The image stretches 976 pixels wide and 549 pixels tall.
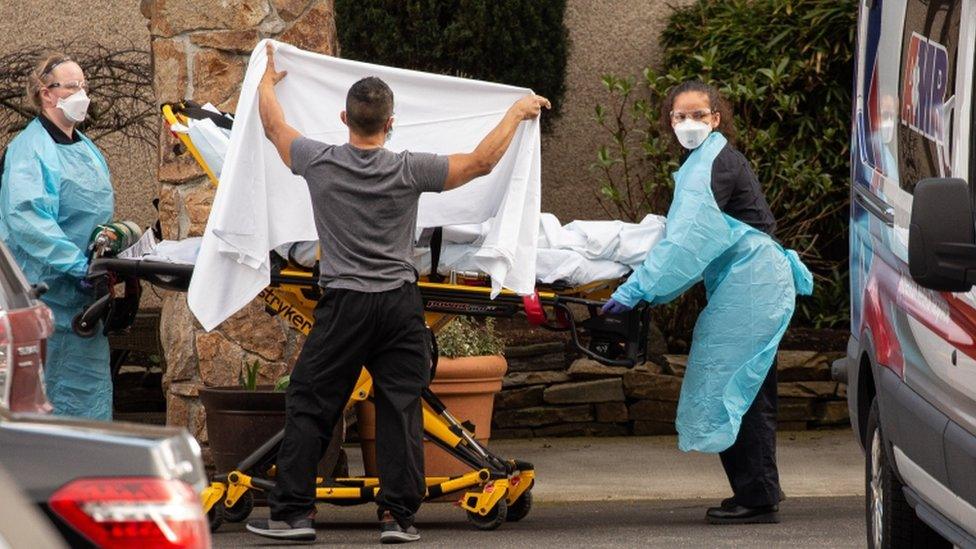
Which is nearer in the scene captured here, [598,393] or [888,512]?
[888,512]

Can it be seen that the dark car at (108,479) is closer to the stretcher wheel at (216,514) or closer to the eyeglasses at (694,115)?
the stretcher wheel at (216,514)

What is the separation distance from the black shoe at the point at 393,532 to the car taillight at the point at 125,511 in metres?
3.91

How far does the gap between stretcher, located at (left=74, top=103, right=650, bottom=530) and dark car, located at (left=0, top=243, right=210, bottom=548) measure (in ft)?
12.5

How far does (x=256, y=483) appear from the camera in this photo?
705 cm

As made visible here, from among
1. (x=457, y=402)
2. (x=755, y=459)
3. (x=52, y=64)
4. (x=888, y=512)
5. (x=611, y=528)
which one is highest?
(x=52, y=64)

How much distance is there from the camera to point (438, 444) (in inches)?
286

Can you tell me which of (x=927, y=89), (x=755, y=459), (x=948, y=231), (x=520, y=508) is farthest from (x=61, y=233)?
(x=948, y=231)

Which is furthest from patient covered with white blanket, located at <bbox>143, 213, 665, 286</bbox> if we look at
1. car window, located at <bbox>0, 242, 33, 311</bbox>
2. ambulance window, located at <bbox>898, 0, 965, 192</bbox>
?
car window, located at <bbox>0, 242, 33, 311</bbox>

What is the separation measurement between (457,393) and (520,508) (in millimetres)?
646

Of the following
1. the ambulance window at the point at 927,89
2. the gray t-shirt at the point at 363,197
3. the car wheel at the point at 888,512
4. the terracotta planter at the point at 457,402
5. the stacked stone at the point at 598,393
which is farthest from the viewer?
the stacked stone at the point at 598,393

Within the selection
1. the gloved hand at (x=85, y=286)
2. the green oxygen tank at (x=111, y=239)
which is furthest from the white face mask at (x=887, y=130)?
the gloved hand at (x=85, y=286)

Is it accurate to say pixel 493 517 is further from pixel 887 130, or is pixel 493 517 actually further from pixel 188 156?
pixel 188 156

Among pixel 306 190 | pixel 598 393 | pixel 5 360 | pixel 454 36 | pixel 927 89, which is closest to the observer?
pixel 5 360

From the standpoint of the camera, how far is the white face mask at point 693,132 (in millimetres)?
7430
